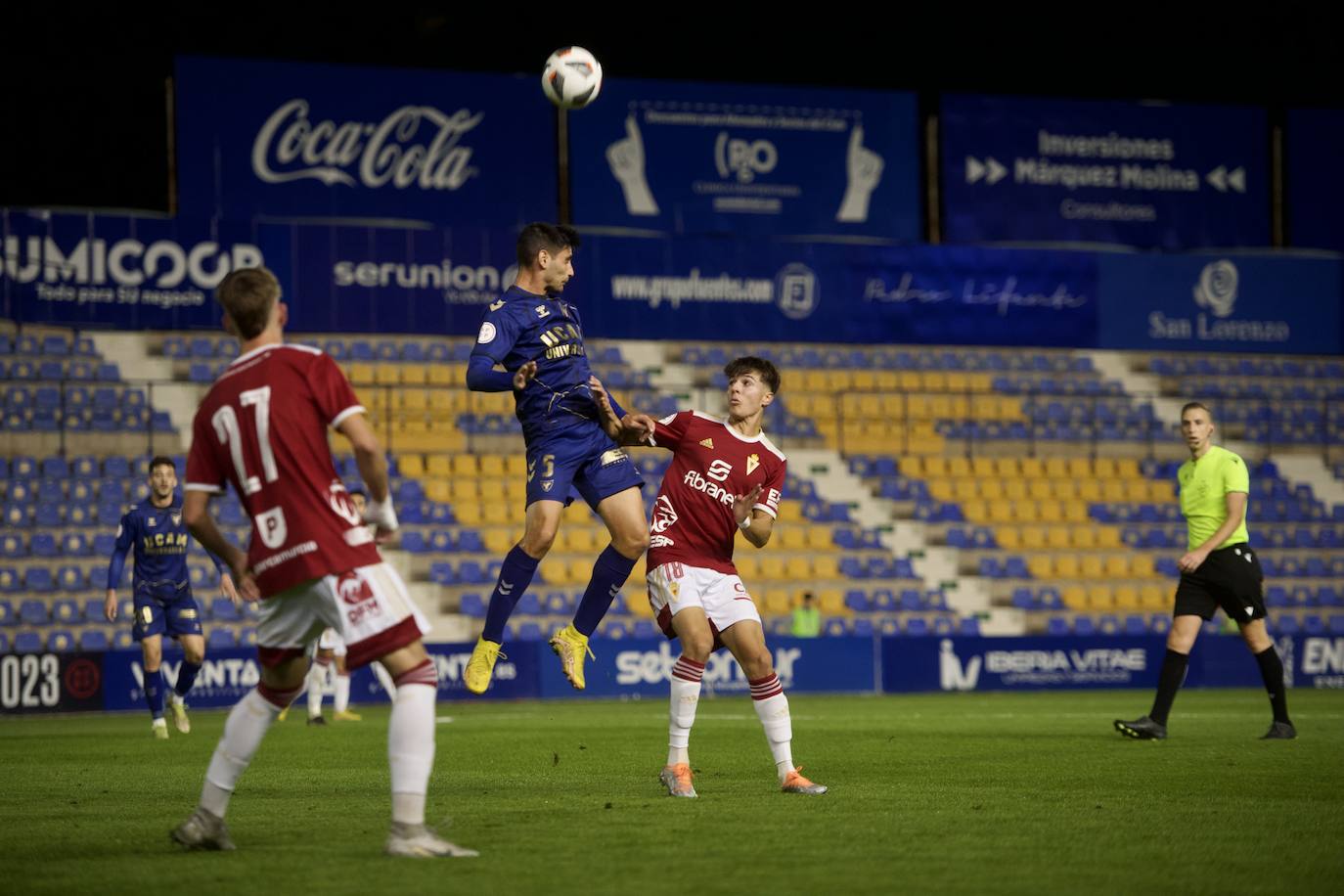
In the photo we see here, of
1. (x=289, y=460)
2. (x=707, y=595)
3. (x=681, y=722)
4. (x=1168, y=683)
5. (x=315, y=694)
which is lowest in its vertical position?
(x=315, y=694)

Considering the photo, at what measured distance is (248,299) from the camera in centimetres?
618

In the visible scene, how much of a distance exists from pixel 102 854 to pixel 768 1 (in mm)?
26637

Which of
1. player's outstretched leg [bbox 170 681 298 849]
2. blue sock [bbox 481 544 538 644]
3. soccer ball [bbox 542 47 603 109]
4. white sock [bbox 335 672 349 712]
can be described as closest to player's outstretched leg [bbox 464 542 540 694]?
blue sock [bbox 481 544 538 644]

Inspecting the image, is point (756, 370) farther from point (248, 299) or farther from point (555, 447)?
point (248, 299)

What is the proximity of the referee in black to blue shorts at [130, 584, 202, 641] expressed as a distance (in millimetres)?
8094

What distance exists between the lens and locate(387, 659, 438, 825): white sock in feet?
19.7

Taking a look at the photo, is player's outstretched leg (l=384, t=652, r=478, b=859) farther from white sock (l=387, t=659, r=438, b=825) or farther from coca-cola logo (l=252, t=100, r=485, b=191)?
coca-cola logo (l=252, t=100, r=485, b=191)

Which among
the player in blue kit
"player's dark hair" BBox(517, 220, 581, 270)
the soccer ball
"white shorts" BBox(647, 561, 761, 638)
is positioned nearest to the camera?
"white shorts" BBox(647, 561, 761, 638)

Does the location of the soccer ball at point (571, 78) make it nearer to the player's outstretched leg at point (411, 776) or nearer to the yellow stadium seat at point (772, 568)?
the player's outstretched leg at point (411, 776)

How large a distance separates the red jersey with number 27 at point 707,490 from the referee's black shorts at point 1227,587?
4915 millimetres

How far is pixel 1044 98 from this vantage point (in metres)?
29.7

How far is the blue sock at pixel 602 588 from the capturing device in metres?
9.12

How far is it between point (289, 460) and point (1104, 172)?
85.3 ft

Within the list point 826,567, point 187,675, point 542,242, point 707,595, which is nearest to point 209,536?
point 707,595
